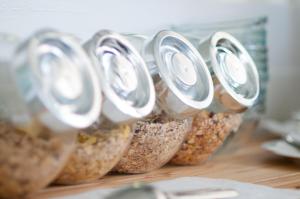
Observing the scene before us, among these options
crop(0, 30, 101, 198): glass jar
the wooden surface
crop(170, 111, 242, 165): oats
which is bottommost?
the wooden surface

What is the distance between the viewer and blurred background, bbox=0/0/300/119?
2.84 feet

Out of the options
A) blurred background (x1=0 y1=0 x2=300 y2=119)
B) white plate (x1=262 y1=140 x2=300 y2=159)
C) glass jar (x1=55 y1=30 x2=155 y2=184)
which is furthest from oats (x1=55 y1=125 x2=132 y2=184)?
white plate (x1=262 y1=140 x2=300 y2=159)

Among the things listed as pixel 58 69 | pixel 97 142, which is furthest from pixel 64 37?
pixel 97 142

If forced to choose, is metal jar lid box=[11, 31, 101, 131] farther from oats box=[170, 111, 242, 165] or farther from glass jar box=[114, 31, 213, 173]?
oats box=[170, 111, 242, 165]

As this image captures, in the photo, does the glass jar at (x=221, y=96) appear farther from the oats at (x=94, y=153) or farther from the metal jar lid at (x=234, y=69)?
the oats at (x=94, y=153)

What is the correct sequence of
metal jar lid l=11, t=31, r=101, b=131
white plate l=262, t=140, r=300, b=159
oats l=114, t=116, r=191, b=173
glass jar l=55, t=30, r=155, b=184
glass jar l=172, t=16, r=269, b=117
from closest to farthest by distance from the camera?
1. metal jar lid l=11, t=31, r=101, b=131
2. glass jar l=55, t=30, r=155, b=184
3. oats l=114, t=116, r=191, b=173
4. white plate l=262, t=140, r=300, b=159
5. glass jar l=172, t=16, r=269, b=117

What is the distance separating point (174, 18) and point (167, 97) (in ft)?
1.32

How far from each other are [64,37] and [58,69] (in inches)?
1.4

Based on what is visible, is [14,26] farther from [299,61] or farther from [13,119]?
[299,61]

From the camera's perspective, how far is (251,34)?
105 cm

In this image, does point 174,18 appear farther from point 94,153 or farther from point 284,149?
point 94,153

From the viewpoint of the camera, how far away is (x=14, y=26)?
836mm

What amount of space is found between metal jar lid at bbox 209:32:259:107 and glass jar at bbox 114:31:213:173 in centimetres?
Result: 4

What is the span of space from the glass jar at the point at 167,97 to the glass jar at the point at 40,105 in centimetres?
15
